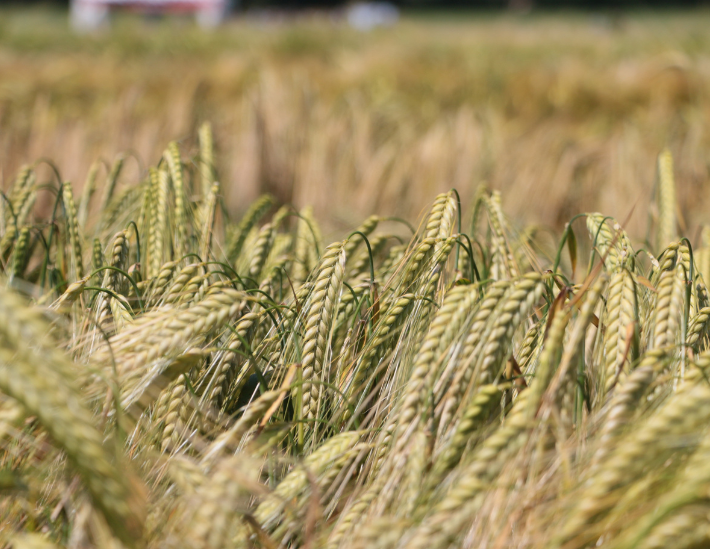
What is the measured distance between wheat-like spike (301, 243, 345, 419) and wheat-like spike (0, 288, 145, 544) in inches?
13.2

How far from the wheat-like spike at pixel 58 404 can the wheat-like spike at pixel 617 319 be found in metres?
0.58

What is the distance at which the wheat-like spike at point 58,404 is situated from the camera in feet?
1.55

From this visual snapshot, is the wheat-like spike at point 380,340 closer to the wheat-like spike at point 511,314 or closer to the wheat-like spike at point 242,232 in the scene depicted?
the wheat-like spike at point 511,314

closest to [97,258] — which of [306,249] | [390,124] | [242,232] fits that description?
[242,232]

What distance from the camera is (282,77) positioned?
315 cm

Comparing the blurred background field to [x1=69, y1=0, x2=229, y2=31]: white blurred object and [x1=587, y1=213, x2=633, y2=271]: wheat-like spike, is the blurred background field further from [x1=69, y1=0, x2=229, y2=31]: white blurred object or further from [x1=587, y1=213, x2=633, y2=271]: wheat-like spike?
[x1=69, y1=0, x2=229, y2=31]: white blurred object

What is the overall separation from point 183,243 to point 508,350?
73 cm

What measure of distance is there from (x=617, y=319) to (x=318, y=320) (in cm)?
40

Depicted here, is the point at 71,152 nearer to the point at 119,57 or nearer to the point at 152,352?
the point at 119,57

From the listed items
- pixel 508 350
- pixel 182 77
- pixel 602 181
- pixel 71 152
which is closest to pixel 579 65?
pixel 602 181

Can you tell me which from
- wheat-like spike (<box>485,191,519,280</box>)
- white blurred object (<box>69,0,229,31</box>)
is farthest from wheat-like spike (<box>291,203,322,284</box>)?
white blurred object (<box>69,0,229,31</box>)

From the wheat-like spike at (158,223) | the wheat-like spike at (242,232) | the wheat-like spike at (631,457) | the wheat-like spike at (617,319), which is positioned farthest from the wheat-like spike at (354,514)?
the wheat-like spike at (242,232)

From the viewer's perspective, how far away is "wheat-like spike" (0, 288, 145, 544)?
0.47 metres

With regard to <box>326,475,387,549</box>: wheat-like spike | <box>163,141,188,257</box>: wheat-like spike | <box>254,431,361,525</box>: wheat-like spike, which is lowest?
<box>326,475,387,549</box>: wheat-like spike
